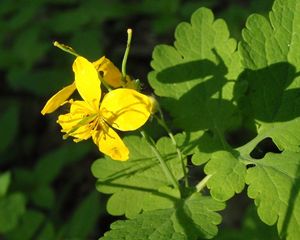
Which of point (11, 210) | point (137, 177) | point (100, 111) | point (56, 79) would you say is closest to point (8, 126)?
point (56, 79)

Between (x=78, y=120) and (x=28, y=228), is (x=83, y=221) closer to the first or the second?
(x=28, y=228)

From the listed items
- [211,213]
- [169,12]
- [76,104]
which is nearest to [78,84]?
[76,104]

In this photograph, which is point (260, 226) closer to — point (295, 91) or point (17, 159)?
point (295, 91)

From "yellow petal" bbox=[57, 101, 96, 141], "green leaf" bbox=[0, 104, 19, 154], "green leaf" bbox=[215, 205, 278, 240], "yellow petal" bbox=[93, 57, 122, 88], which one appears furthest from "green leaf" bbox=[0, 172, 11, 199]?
"yellow petal" bbox=[93, 57, 122, 88]

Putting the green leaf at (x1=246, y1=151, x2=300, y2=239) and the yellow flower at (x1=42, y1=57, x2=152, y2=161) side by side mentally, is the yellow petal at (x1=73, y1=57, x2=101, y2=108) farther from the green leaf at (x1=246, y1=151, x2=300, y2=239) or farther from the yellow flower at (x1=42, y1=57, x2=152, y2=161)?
the green leaf at (x1=246, y1=151, x2=300, y2=239)

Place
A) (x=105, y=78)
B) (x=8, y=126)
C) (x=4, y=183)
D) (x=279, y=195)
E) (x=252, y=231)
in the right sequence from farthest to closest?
(x=8, y=126) < (x=4, y=183) < (x=252, y=231) < (x=105, y=78) < (x=279, y=195)

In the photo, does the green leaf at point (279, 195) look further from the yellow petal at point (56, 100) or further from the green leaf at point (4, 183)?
Answer: the green leaf at point (4, 183)
